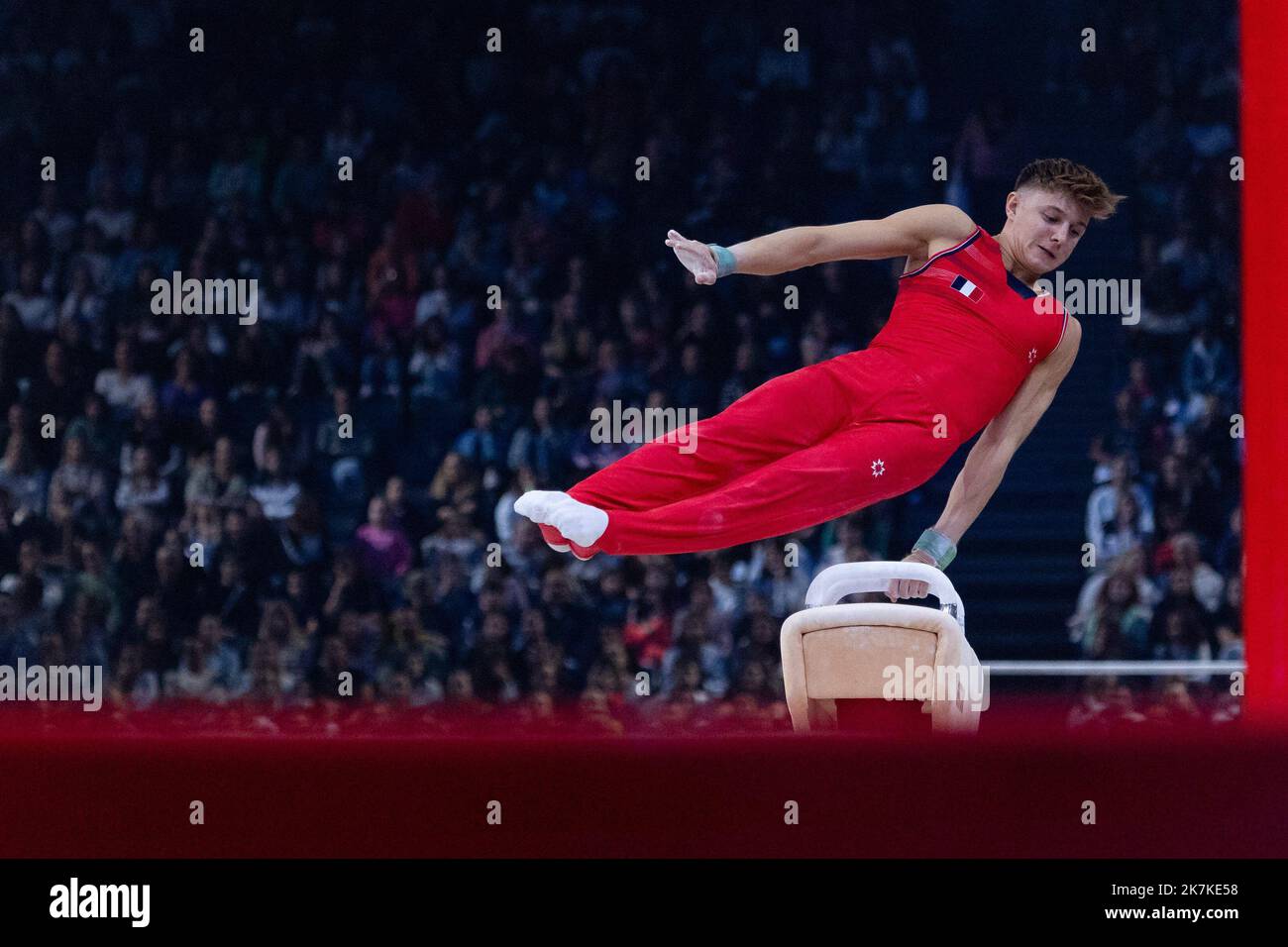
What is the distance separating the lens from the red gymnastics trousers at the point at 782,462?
13.2ft

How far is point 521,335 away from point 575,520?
2.12m

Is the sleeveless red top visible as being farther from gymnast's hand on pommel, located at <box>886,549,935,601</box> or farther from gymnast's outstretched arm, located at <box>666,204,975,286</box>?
gymnast's hand on pommel, located at <box>886,549,935,601</box>

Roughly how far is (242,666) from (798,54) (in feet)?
9.46

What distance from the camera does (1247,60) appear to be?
4.24m

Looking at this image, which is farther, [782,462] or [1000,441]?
[1000,441]

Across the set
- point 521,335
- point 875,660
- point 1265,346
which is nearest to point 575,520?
point 875,660

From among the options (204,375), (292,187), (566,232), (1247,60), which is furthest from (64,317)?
(1247,60)

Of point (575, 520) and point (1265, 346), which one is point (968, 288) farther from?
point (575, 520)

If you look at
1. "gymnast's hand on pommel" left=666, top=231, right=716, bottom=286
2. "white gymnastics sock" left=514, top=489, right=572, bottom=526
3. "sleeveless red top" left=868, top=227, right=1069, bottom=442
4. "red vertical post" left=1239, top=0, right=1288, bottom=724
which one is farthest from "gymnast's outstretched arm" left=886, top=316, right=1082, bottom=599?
"white gymnastics sock" left=514, top=489, right=572, bottom=526

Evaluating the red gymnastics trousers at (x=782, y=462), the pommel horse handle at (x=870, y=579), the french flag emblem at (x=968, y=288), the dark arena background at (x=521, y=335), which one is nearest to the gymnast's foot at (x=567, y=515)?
the red gymnastics trousers at (x=782, y=462)

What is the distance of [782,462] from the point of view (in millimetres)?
4141

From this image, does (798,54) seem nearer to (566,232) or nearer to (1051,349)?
(566,232)

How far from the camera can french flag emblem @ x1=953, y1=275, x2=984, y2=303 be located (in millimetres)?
4246
